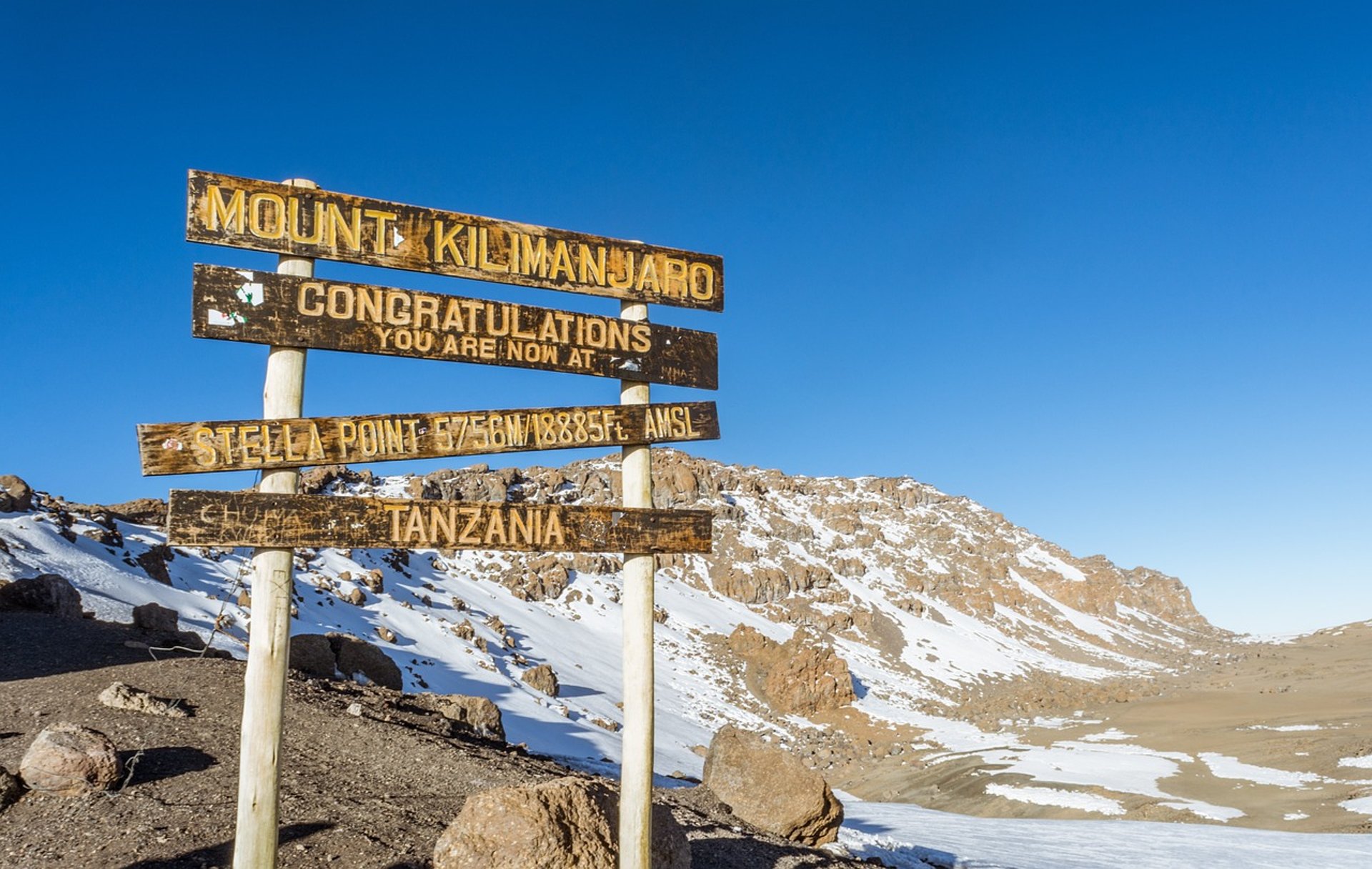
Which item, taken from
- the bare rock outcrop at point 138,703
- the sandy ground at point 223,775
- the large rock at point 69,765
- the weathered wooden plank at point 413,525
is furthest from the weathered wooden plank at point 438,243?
the bare rock outcrop at point 138,703

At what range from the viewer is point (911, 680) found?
267 ft

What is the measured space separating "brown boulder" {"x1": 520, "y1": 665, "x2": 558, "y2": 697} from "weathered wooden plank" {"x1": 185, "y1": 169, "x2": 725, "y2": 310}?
40482mm

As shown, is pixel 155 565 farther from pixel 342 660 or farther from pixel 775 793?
pixel 775 793

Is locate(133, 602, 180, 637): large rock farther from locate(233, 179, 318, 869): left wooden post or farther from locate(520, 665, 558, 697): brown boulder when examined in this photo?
locate(520, 665, 558, 697): brown boulder

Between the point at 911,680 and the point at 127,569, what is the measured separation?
226 ft

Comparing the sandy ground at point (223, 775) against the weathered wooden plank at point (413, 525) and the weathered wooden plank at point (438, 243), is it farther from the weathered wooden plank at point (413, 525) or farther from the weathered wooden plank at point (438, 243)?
the weathered wooden plank at point (438, 243)

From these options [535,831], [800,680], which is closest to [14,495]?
[535,831]

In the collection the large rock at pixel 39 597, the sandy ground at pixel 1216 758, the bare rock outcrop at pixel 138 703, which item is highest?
the large rock at pixel 39 597

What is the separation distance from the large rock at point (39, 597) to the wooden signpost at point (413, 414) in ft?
49.4

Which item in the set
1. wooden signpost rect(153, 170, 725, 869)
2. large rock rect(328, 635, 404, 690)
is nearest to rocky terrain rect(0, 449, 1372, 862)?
large rock rect(328, 635, 404, 690)

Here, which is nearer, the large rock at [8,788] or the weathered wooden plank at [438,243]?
the weathered wooden plank at [438,243]

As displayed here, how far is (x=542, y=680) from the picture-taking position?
4462cm

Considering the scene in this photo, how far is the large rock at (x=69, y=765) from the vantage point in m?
8.20

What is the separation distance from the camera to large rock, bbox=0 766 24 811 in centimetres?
802
